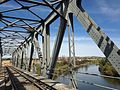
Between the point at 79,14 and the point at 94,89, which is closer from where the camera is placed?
the point at 79,14

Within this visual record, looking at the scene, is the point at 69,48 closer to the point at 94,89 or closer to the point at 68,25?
the point at 68,25

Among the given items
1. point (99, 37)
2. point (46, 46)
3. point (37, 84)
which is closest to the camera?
point (99, 37)

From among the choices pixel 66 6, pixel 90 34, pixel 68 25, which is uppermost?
pixel 66 6

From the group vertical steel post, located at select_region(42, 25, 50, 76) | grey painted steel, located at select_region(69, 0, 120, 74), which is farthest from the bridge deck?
grey painted steel, located at select_region(69, 0, 120, 74)

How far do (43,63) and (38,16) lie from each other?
3.39 metres

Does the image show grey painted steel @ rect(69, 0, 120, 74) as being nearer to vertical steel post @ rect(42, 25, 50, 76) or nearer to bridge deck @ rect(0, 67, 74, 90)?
bridge deck @ rect(0, 67, 74, 90)

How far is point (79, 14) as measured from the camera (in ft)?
27.8

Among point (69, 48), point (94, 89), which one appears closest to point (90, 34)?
point (69, 48)

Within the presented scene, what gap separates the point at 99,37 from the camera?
725cm

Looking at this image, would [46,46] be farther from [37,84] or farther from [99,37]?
[99,37]

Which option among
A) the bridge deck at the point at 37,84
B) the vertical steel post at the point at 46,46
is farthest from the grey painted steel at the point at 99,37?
the vertical steel post at the point at 46,46

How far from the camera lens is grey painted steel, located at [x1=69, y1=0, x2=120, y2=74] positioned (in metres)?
6.50

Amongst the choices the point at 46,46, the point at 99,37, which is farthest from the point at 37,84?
the point at 99,37

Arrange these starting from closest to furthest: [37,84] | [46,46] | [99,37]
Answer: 1. [99,37]
2. [37,84]
3. [46,46]
